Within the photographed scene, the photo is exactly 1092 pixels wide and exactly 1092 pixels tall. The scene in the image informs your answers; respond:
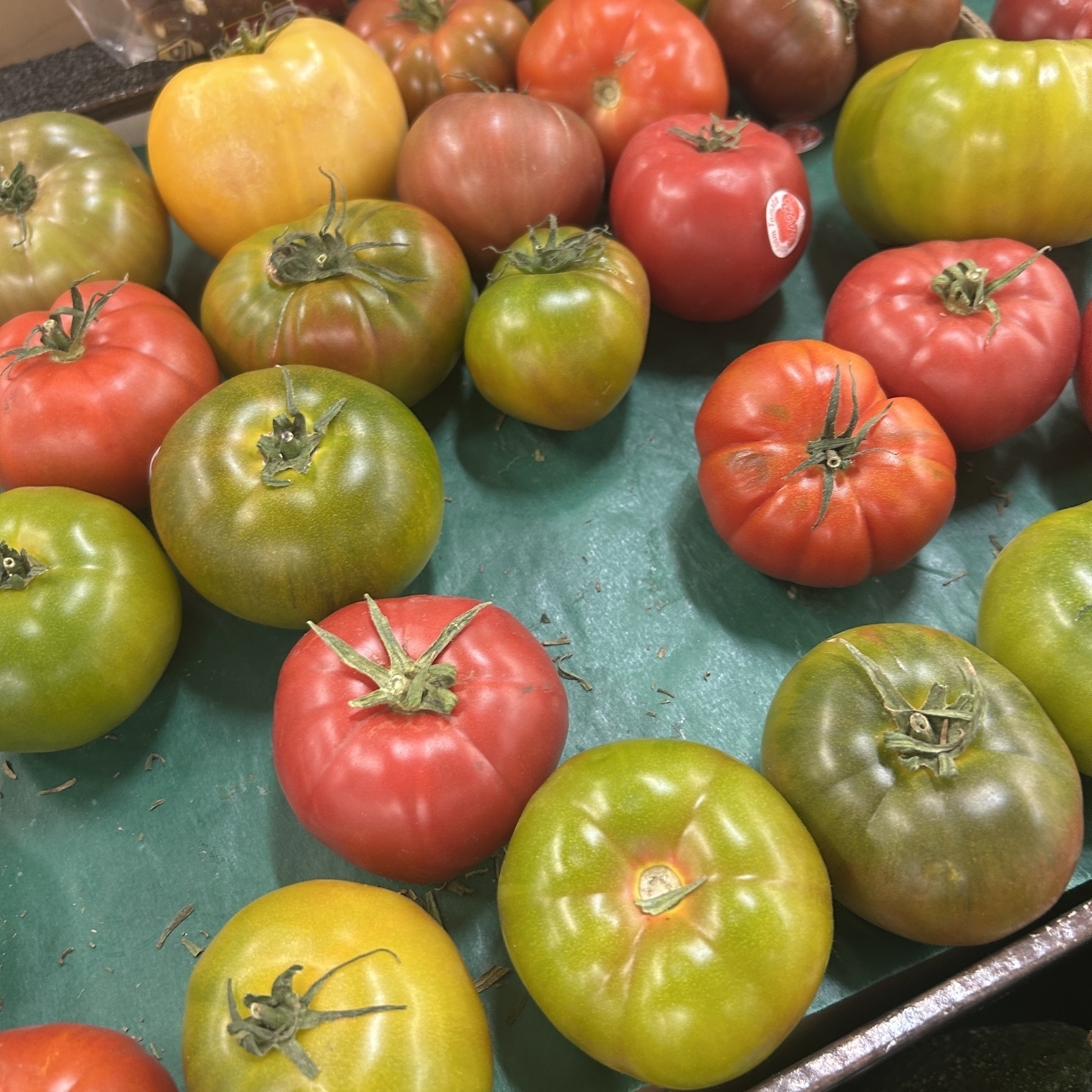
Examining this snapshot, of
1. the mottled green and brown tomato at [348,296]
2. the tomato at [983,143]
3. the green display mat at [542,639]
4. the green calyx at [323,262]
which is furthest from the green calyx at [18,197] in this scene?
the tomato at [983,143]

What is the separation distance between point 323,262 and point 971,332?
975 millimetres

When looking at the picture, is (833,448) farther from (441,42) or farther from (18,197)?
(18,197)

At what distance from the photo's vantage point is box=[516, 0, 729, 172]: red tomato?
1.57 m

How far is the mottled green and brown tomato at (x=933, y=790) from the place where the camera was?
2.82ft

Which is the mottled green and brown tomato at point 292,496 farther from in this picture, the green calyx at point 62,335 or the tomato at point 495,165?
the tomato at point 495,165

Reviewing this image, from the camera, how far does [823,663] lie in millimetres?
992

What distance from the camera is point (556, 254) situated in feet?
4.31

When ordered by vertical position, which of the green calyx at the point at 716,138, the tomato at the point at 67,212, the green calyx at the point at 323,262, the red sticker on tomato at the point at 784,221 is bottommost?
the red sticker on tomato at the point at 784,221

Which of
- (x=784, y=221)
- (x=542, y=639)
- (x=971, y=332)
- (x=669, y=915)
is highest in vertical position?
(x=784, y=221)

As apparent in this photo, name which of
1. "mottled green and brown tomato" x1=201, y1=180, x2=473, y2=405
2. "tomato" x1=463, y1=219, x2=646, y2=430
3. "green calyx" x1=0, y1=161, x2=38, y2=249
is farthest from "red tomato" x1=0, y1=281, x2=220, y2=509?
"tomato" x1=463, y1=219, x2=646, y2=430

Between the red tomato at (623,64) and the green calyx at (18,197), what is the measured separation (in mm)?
937

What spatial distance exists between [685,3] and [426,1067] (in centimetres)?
195

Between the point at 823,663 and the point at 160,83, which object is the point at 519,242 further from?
the point at 160,83

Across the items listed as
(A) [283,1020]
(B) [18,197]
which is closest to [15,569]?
(A) [283,1020]
